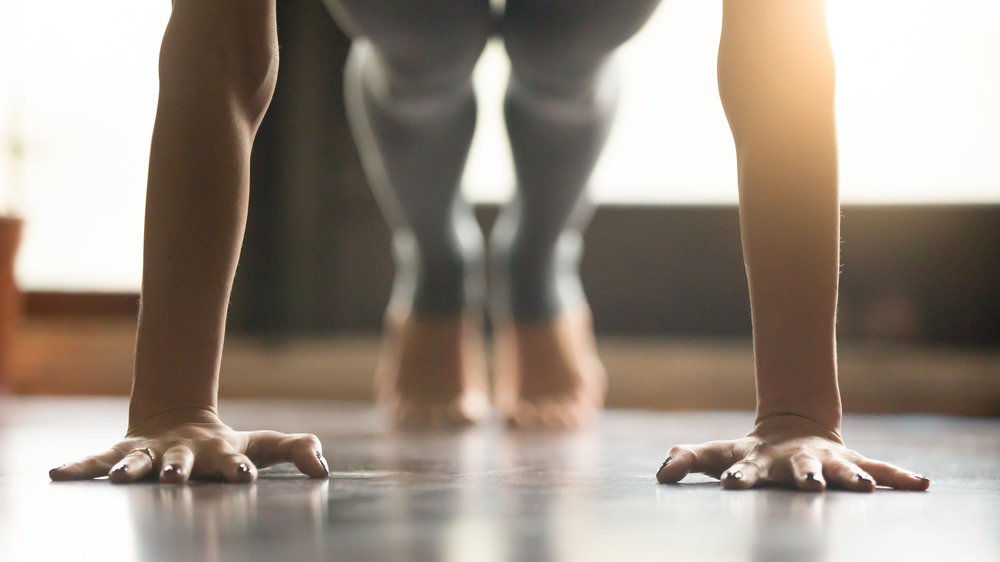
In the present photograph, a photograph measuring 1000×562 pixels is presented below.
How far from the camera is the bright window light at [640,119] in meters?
2.30

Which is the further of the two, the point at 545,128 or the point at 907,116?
the point at 907,116

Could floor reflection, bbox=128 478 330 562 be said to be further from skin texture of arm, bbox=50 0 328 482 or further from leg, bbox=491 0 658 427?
leg, bbox=491 0 658 427

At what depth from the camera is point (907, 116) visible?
232cm

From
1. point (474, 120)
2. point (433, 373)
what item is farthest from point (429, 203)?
point (433, 373)

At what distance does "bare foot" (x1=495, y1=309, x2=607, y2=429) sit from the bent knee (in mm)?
776

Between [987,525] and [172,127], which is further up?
[172,127]

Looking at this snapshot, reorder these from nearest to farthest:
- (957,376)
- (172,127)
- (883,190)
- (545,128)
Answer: (172,127)
(545,128)
(957,376)
(883,190)

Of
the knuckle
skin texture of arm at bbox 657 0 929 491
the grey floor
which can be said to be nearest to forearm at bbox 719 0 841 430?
skin texture of arm at bbox 657 0 929 491

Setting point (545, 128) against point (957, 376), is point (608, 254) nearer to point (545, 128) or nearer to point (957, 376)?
point (957, 376)

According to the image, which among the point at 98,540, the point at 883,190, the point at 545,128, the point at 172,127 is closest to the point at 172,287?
the point at 172,127

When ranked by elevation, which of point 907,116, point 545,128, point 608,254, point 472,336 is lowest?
point 472,336

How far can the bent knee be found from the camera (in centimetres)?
74

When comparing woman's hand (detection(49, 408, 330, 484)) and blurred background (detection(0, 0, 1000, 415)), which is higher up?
blurred background (detection(0, 0, 1000, 415))

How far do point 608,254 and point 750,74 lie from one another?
1.68 meters
